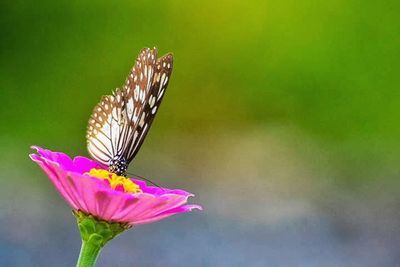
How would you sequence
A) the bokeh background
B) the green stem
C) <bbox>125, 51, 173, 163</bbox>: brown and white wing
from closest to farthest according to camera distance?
the green stem, <bbox>125, 51, 173, 163</bbox>: brown and white wing, the bokeh background

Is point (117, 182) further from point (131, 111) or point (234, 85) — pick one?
point (234, 85)

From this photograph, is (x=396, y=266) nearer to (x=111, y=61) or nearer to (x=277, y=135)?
(x=277, y=135)

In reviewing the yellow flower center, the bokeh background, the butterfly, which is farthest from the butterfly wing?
the bokeh background

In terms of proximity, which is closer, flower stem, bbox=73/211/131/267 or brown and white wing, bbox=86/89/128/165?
flower stem, bbox=73/211/131/267

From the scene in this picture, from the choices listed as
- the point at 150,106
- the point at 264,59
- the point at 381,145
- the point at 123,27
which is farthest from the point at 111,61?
the point at 150,106

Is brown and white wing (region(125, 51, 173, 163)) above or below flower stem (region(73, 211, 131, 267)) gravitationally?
above

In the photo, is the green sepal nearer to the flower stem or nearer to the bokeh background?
the flower stem

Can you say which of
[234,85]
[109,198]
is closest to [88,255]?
[109,198]
